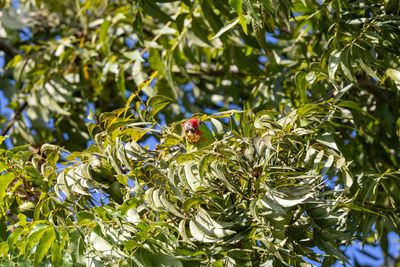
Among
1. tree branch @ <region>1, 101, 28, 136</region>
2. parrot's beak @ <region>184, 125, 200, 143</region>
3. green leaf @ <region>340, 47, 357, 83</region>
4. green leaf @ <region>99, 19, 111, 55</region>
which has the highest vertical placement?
green leaf @ <region>99, 19, 111, 55</region>

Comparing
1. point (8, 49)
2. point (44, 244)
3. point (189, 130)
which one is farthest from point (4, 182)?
point (8, 49)

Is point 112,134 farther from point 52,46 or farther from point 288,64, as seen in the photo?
point 52,46

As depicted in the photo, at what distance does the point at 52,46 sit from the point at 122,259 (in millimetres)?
1623

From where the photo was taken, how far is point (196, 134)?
128 cm

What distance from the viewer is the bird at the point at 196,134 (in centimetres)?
128

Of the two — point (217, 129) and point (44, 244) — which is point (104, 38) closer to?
point (217, 129)

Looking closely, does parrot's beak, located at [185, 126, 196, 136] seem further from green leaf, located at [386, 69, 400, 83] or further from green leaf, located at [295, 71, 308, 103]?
green leaf, located at [386, 69, 400, 83]

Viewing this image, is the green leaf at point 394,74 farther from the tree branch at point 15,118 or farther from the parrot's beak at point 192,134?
the tree branch at point 15,118

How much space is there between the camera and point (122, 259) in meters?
1.08

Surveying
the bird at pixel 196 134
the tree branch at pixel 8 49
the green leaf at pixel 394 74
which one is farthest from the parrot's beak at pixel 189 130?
the tree branch at pixel 8 49

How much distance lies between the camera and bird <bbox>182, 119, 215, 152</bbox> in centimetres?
128

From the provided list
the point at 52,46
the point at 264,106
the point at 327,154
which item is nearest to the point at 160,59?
the point at 264,106

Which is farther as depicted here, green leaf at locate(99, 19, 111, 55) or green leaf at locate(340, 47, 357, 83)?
green leaf at locate(99, 19, 111, 55)

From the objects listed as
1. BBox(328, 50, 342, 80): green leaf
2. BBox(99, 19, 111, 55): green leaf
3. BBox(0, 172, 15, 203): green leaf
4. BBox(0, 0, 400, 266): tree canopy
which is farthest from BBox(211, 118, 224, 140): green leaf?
BBox(99, 19, 111, 55): green leaf
